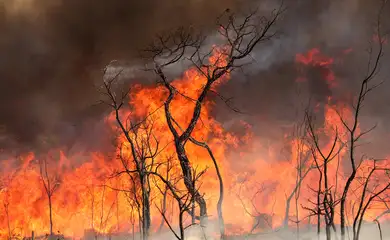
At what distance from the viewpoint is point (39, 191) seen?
40906mm

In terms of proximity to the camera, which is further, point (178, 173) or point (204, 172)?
point (178, 173)

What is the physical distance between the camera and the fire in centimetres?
2850

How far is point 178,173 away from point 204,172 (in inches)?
340

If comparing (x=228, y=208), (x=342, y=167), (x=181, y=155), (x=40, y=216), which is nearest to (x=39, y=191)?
(x=40, y=216)

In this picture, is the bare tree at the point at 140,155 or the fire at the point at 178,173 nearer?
the bare tree at the point at 140,155

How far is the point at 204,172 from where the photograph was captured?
22.1 m

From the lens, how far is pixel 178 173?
3052 centimetres

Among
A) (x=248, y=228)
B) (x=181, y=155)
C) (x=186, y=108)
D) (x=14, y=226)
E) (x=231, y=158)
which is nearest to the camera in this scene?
(x=181, y=155)

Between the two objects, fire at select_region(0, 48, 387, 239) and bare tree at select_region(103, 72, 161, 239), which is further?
fire at select_region(0, 48, 387, 239)

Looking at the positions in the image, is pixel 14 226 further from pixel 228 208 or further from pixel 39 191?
pixel 228 208

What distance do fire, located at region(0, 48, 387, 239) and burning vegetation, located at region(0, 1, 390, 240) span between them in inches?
3.6

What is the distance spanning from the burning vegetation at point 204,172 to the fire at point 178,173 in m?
0.09

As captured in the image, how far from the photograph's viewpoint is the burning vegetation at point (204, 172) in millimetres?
24609

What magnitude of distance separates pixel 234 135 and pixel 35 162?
69.9ft
